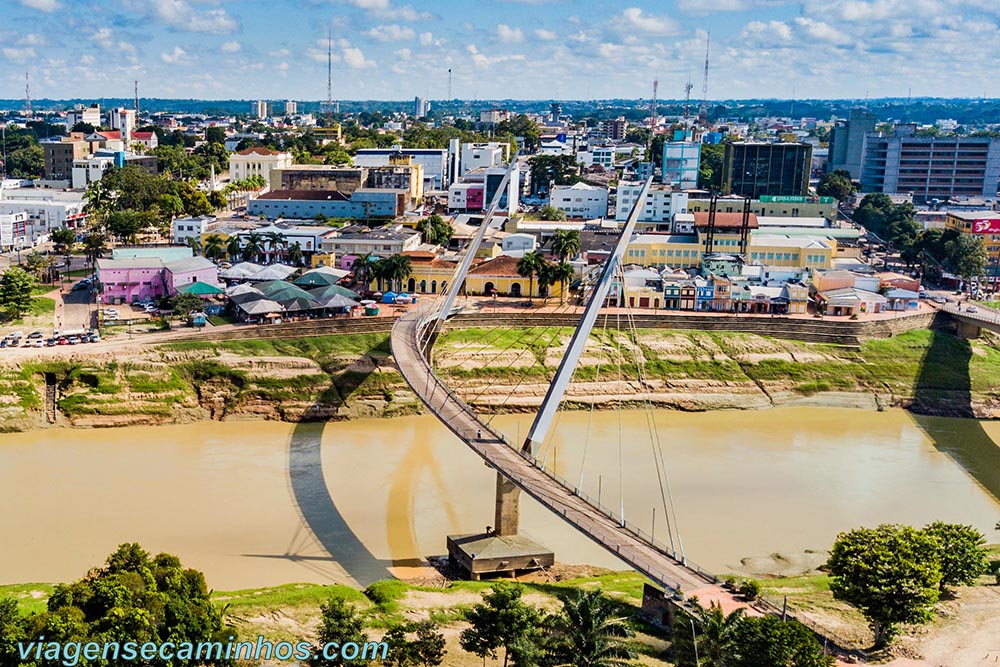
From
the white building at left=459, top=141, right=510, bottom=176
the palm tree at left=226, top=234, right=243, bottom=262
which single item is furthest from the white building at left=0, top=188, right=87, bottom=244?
the white building at left=459, top=141, right=510, bottom=176

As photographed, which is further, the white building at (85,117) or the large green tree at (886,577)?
the white building at (85,117)

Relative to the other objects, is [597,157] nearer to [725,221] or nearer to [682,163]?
[682,163]

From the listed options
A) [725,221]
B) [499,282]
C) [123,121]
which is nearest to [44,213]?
[499,282]

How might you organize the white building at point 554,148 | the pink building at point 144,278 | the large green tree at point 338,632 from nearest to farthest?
the large green tree at point 338,632 < the pink building at point 144,278 < the white building at point 554,148

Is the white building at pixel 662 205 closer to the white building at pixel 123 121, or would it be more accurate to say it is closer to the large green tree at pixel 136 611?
the large green tree at pixel 136 611

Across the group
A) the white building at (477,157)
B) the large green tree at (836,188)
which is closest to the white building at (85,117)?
the white building at (477,157)

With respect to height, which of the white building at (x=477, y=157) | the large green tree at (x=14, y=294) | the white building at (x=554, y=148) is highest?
the white building at (x=554, y=148)
